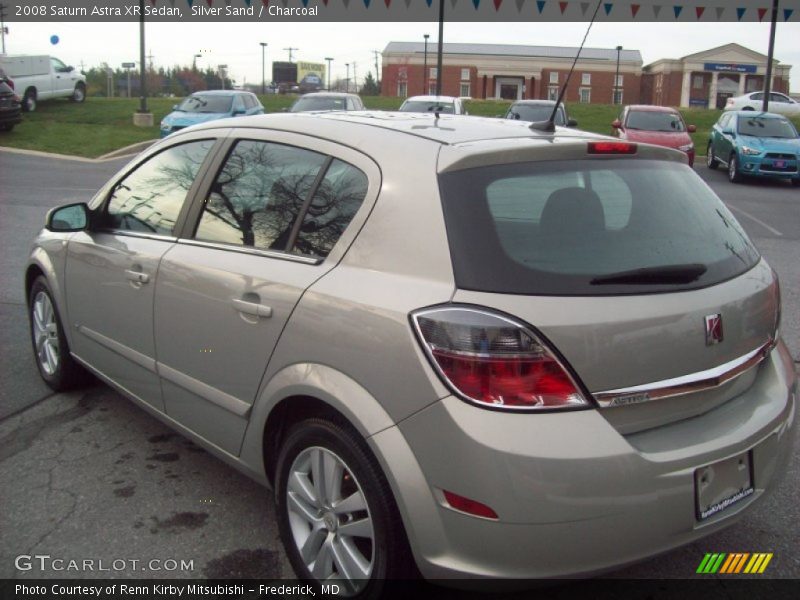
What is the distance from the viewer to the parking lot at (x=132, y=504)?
301cm

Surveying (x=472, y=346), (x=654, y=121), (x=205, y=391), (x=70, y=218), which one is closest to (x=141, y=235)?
(x=70, y=218)

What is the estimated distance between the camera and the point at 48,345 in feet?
15.5

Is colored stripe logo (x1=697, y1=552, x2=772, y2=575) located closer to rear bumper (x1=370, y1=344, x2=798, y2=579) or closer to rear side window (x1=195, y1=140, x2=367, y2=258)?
rear bumper (x1=370, y1=344, x2=798, y2=579)

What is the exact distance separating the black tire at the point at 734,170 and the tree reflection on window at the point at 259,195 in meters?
17.0

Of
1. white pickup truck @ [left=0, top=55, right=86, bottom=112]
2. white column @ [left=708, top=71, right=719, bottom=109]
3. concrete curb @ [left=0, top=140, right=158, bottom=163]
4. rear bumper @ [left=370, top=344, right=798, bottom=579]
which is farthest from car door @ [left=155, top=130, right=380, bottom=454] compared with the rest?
white column @ [left=708, top=71, right=719, bottom=109]

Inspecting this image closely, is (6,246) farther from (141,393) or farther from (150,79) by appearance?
(150,79)

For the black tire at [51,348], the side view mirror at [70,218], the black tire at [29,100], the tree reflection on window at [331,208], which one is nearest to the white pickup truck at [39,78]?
the black tire at [29,100]

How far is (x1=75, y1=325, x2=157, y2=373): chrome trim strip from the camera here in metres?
3.58

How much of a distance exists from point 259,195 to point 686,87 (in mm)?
82236

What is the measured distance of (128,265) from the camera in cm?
368

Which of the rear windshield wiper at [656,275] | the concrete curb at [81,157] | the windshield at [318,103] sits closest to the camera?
the rear windshield wiper at [656,275]

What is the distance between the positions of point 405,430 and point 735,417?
1099mm

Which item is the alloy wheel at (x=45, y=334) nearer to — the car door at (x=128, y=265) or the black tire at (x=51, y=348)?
the black tire at (x=51, y=348)

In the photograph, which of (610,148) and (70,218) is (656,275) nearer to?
(610,148)
